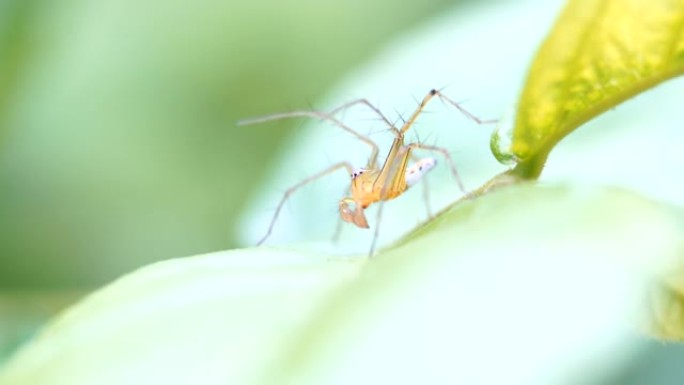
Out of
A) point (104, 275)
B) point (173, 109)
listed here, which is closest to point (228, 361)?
point (104, 275)

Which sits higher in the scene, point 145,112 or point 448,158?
point 145,112

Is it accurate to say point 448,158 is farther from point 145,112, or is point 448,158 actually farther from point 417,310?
point 145,112

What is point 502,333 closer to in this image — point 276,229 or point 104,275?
point 276,229

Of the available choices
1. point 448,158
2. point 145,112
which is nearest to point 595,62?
point 448,158

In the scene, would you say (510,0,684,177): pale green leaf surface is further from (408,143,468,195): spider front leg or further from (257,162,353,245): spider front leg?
(257,162,353,245): spider front leg

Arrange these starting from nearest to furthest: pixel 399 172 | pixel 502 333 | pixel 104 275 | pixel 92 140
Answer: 1. pixel 502 333
2. pixel 399 172
3. pixel 104 275
4. pixel 92 140

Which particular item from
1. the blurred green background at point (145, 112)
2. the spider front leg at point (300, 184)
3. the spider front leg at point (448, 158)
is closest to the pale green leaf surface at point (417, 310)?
the spider front leg at point (448, 158)
